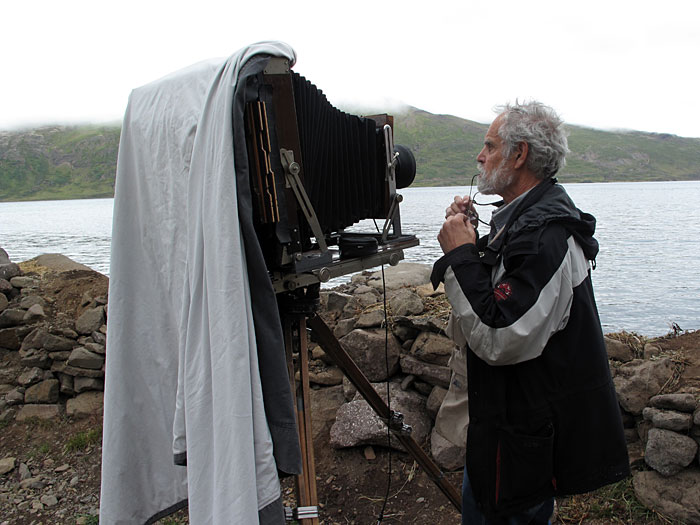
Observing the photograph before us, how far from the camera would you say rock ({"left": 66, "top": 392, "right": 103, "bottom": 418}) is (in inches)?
195

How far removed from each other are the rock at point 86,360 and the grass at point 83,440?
26.0 inches

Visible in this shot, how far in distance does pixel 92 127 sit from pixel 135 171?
480 feet

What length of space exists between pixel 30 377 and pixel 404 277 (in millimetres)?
4011

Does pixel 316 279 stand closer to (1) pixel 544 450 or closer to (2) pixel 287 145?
(2) pixel 287 145

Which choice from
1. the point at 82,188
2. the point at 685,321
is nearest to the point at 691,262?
the point at 685,321

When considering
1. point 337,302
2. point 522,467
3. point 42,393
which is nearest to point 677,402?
point 522,467

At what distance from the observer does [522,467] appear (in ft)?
6.50

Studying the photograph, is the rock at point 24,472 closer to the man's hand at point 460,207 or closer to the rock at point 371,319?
the rock at point 371,319

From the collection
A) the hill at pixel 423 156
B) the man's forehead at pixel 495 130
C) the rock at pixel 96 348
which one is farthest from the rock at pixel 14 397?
the hill at pixel 423 156

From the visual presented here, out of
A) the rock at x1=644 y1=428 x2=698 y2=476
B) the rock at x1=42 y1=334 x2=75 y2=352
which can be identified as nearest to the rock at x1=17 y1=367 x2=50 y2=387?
the rock at x1=42 y1=334 x2=75 y2=352

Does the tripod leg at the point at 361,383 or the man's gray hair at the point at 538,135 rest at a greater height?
the man's gray hair at the point at 538,135

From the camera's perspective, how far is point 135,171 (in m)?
2.12

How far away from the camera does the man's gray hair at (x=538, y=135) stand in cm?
209

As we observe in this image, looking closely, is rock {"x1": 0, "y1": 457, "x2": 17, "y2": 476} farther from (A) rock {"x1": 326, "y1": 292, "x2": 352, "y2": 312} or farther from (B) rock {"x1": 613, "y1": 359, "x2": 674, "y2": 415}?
(B) rock {"x1": 613, "y1": 359, "x2": 674, "y2": 415}
